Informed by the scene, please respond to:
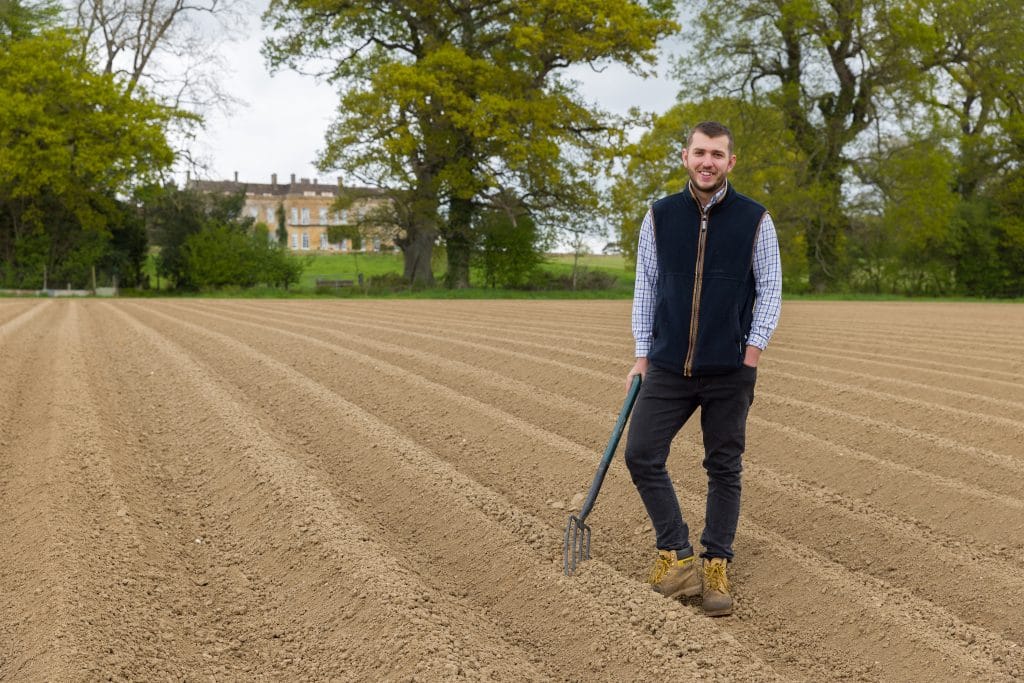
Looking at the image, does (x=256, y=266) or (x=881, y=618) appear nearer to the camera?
(x=881, y=618)

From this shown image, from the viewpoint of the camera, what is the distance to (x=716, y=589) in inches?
159

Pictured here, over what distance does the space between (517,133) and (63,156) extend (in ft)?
42.7

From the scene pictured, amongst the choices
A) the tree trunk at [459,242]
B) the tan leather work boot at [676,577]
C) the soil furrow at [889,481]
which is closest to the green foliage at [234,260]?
the tree trunk at [459,242]

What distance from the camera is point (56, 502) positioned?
5199mm

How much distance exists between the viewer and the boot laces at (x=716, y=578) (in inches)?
160

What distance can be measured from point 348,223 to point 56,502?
24.7 m

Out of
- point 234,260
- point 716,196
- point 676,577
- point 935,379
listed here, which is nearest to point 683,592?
point 676,577

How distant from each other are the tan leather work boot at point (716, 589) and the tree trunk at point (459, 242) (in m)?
26.4

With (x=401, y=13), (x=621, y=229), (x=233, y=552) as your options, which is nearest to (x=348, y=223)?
(x=401, y=13)

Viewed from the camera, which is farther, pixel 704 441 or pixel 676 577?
pixel 676 577

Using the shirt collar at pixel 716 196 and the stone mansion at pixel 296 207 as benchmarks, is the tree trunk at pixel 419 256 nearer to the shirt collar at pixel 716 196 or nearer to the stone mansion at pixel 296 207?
the shirt collar at pixel 716 196

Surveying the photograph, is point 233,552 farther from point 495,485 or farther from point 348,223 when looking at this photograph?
point 348,223

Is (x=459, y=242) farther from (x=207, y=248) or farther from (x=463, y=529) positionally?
(x=463, y=529)

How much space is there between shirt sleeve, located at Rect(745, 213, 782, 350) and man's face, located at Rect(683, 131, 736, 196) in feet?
0.83
